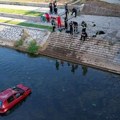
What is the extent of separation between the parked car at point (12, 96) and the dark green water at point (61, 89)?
525 millimetres

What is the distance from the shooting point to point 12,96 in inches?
1135

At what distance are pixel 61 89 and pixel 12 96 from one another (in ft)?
15.8

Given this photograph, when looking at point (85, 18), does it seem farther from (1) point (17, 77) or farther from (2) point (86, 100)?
(2) point (86, 100)

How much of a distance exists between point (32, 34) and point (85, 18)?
24.8 feet

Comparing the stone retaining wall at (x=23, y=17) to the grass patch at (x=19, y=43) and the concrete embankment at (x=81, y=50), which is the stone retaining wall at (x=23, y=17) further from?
the grass patch at (x=19, y=43)

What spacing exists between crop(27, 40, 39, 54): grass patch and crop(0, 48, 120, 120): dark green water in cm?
159

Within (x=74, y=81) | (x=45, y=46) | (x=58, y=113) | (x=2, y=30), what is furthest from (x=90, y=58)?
(x=2, y=30)

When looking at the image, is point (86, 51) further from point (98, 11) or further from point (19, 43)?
point (19, 43)

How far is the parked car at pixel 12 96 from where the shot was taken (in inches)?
1097

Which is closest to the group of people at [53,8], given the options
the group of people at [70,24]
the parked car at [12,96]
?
the group of people at [70,24]

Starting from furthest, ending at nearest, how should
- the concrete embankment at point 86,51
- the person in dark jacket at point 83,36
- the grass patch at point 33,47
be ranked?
the grass patch at point 33,47
the person in dark jacket at point 83,36
the concrete embankment at point 86,51

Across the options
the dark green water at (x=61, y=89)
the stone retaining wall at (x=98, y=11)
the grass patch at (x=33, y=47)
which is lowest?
the dark green water at (x=61, y=89)

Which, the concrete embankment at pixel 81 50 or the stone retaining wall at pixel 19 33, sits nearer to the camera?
the concrete embankment at pixel 81 50

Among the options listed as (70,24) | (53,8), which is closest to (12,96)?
(70,24)
